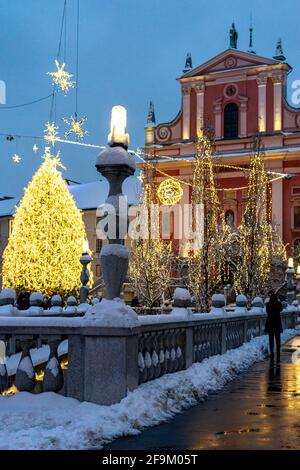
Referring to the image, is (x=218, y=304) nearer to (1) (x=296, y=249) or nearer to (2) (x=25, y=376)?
(2) (x=25, y=376)

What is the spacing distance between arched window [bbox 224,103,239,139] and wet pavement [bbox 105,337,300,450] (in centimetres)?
4461

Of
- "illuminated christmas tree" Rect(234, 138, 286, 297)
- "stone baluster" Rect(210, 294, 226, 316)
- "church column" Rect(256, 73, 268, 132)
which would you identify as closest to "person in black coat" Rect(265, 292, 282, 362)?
"stone baluster" Rect(210, 294, 226, 316)

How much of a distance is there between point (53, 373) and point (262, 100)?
48062 millimetres

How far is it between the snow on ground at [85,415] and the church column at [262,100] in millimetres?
44701

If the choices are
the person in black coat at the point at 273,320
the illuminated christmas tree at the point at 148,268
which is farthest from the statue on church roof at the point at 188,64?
the person in black coat at the point at 273,320

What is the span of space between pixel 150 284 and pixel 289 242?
18.3 meters

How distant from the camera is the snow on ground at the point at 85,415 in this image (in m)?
6.84

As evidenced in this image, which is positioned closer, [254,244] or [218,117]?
[254,244]

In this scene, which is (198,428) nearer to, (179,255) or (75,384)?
(75,384)

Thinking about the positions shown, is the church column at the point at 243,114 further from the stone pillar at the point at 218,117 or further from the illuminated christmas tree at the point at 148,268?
the illuminated christmas tree at the point at 148,268

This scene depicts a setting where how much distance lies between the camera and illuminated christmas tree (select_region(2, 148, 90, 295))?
35094 millimetres

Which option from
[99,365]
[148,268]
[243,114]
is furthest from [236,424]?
[243,114]

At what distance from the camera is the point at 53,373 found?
27.9 ft

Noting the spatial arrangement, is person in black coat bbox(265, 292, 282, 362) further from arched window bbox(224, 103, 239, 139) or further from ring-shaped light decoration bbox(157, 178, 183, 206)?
arched window bbox(224, 103, 239, 139)
